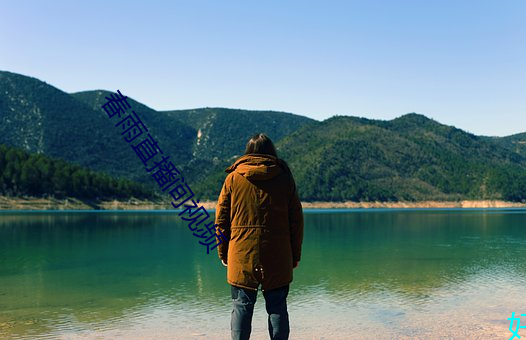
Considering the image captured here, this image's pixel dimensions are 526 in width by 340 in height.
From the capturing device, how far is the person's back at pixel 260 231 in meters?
6.47

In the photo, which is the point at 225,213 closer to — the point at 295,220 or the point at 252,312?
the point at 295,220

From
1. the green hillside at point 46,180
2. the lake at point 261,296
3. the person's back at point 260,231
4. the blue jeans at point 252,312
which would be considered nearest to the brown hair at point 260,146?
the person's back at point 260,231

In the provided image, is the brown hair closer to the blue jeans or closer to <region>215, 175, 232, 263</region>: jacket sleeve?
<region>215, 175, 232, 263</region>: jacket sleeve

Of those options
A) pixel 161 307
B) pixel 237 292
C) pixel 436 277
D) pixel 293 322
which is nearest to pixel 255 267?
pixel 237 292

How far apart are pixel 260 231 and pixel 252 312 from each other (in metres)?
1.00

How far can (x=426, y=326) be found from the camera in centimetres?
1514

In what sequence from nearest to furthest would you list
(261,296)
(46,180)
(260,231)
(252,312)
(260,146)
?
(260,231), (252,312), (260,146), (261,296), (46,180)

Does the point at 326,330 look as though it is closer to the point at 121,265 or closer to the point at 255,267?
the point at 255,267

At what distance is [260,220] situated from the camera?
648cm

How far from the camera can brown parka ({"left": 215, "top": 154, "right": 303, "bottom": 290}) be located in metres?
6.46

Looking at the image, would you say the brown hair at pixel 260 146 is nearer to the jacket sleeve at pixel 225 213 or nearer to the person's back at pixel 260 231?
the person's back at pixel 260 231

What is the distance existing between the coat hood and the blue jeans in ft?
4.50

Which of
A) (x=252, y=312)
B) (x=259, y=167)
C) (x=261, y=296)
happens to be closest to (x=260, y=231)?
(x=259, y=167)

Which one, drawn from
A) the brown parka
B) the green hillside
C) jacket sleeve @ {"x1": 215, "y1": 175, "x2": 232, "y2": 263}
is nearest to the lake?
jacket sleeve @ {"x1": 215, "y1": 175, "x2": 232, "y2": 263}
